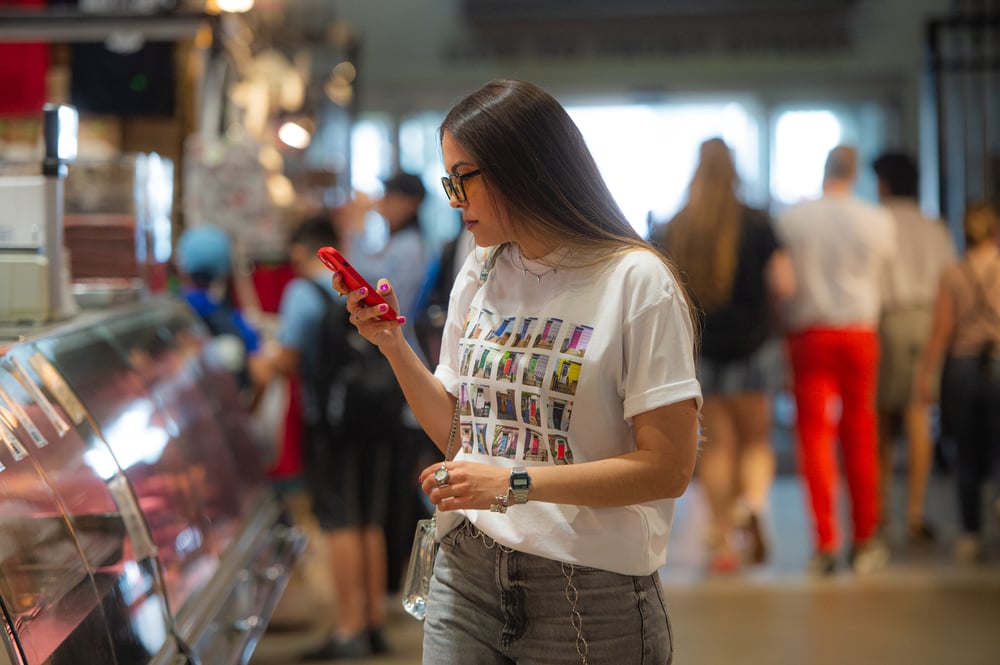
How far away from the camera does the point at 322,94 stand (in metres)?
9.15

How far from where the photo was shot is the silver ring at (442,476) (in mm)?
1873

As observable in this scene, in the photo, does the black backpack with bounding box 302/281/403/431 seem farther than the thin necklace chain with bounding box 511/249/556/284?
Yes

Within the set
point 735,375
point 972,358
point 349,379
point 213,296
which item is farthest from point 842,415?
point 213,296

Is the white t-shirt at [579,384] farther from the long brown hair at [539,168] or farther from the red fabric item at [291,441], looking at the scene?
the red fabric item at [291,441]

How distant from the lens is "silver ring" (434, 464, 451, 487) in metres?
1.87

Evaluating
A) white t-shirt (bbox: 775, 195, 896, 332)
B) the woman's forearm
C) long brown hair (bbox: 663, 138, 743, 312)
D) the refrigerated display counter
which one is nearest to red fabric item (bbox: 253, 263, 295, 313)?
long brown hair (bbox: 663, 138, 743, 312)

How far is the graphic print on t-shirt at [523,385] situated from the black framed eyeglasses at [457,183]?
0.23m

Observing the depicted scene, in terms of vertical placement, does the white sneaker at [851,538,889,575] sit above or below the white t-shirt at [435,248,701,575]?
below

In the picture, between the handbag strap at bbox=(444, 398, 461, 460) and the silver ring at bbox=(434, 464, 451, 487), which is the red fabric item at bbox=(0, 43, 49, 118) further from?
the silver ring at bbox=(434, 464, 451, 487)

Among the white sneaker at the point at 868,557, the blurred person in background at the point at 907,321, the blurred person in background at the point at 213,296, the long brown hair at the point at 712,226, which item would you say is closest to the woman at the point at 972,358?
the blurred person in background at the point at 907,321

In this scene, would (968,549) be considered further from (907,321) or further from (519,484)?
(519,484)

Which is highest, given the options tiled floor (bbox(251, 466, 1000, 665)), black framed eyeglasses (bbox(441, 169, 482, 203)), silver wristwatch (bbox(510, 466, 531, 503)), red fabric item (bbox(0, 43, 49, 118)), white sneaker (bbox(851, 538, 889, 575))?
red fabric item (bbox(0, 43, 49, 118))

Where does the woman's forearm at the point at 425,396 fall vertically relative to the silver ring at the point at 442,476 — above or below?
above

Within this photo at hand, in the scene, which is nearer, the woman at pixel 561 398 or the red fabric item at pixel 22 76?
the woman at pixel 561 398
